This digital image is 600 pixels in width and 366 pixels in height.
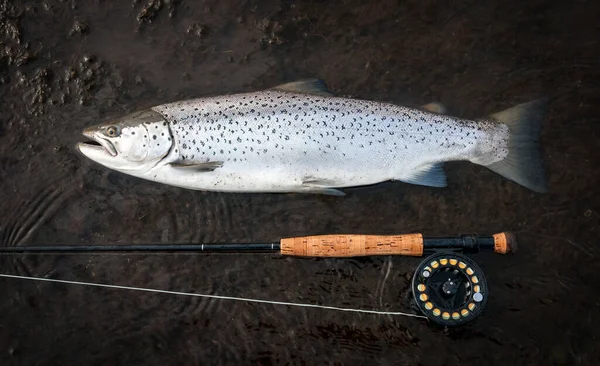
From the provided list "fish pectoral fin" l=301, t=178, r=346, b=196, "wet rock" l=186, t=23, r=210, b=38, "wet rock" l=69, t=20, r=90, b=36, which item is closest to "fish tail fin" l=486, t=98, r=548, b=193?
"fish pectoral fin" l=301, t=178, r=346, b=196

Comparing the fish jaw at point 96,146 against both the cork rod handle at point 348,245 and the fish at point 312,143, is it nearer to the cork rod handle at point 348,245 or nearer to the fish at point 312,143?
the fish at point 312,143

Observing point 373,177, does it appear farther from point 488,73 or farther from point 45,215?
point 45,215

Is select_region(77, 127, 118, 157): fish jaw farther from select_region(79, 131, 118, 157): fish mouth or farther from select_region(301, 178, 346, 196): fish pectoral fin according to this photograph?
select_region(301, 178, 346, 196): fish pectoral fin

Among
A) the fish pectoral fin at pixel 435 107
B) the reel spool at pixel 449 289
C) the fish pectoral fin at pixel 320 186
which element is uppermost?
the fish pectoral fin at pixel 435 107

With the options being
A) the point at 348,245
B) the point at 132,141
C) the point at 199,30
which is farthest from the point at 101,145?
the point at 348,245

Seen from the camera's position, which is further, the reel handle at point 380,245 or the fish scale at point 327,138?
the fish scale at point 327,138

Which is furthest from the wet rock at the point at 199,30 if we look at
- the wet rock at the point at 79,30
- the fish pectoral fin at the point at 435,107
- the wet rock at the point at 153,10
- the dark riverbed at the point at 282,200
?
the fish pectoral fin at the point at 435,107

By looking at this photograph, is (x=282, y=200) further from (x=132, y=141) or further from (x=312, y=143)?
(x=132, y=141)

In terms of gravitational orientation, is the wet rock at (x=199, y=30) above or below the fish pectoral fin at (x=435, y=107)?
above
